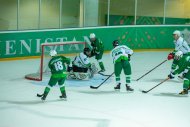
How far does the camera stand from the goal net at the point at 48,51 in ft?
44.0

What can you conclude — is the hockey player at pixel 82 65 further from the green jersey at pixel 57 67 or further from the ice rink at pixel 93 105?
the green jersey at pixel 57 67

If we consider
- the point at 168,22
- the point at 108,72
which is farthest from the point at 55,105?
the point at 168,22

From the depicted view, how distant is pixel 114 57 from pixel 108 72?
2.73 meters

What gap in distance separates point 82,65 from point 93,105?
2588mm

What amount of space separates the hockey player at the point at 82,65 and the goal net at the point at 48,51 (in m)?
0.80

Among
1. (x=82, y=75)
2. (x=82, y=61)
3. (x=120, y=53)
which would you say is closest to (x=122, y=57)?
(x=120, y=53)

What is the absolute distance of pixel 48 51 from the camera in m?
13.8

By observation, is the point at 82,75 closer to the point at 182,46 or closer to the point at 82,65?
the point at 82,65

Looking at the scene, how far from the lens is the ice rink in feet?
31.3

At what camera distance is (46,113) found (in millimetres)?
9977

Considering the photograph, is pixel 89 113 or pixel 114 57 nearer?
pixel 89 113

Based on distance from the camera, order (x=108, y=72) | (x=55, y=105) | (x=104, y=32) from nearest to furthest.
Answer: (x=55, y=105)
(x=108, y=72)
(x=104, y=32)

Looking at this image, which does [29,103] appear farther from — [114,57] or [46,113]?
[114,57]

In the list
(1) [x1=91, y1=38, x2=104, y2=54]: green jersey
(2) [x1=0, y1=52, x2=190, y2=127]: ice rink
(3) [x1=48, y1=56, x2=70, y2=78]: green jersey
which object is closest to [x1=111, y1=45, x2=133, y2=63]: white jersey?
(2) [x1=0, y1=52, x2=190, y2=127]: ice rink
